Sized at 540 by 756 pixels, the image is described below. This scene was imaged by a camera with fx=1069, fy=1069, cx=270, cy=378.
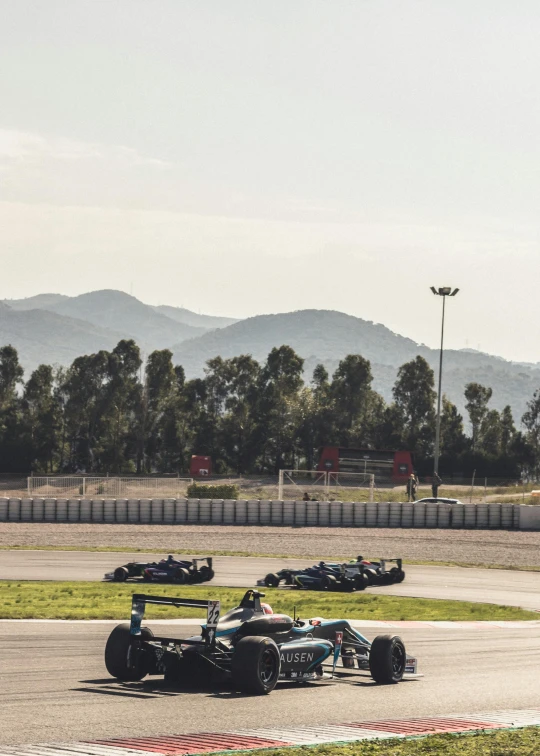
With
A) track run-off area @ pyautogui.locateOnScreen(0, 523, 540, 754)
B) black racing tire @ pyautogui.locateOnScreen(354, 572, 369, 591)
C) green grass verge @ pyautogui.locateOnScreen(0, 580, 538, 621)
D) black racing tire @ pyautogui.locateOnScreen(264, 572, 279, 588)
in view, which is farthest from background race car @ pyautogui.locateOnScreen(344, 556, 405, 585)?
black racing tire @ pyautogui.locateOnScreen(264, 572, 279, 588)

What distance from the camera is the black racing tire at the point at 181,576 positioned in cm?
3522

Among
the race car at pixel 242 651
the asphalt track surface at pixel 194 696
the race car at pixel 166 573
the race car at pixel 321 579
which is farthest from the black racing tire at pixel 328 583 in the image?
the race car at pixel 242 651

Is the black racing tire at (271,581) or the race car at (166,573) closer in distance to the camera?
the black racing tire at (271,581)

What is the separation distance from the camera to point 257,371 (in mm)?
109500

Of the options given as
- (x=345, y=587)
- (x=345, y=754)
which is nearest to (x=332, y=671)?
(x=345, y=754)

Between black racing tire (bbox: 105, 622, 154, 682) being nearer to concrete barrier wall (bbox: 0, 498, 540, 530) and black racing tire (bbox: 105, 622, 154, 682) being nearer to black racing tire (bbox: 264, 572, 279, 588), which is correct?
black racing tire (bbox: 264, 572, 279, 588)

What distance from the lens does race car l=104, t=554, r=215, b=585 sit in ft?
116

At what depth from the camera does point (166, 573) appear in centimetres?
3566

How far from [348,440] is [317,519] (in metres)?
47.2

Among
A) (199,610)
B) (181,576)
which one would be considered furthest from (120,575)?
(199,610)

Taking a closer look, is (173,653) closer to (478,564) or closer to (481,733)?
(481,733)

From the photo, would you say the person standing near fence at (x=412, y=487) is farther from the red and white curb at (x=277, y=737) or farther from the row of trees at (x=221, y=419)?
the red and white curb at (x=277, y=737)

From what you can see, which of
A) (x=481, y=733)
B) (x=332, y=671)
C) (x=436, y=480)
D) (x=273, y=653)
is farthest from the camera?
(x=436, y=480)

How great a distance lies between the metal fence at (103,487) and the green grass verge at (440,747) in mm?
57272
